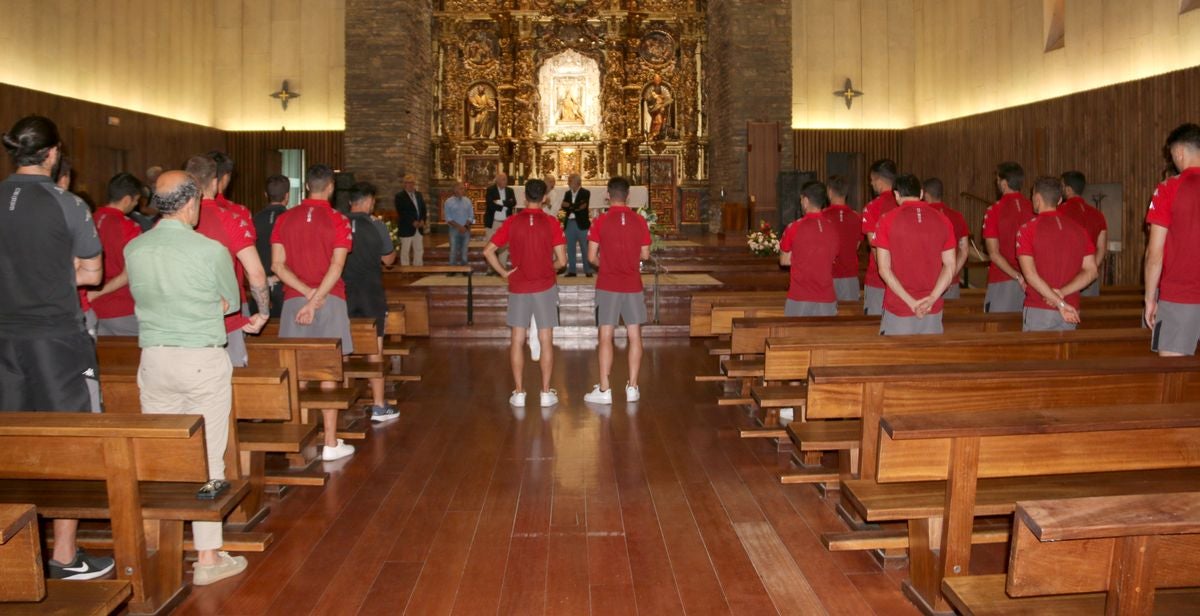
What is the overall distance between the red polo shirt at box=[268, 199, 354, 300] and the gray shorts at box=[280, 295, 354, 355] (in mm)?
79

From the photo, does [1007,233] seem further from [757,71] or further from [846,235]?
[757,71]

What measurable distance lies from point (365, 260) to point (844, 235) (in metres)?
3.88

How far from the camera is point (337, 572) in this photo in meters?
4.19

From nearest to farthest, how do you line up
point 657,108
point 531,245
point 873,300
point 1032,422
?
point 1032,422
point 531,245
point 873,300
point 657,108

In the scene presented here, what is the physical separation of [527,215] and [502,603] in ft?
12.8

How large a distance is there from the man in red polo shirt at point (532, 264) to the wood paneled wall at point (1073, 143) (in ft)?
27.5

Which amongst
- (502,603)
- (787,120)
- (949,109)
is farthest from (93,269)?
(949,109)

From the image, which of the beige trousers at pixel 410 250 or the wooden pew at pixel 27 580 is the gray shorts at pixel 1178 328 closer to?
the wooden pew at pixel 27 580

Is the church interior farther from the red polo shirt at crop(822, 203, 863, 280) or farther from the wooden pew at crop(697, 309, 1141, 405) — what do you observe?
the red polo shirt at crop(822, 203, 863, 280)

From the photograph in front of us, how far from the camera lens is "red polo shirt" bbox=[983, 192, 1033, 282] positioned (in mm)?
7176

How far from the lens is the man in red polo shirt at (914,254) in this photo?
560 centimetres

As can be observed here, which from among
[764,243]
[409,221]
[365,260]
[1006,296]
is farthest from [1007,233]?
[409,221]

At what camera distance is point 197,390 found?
3.96 meters

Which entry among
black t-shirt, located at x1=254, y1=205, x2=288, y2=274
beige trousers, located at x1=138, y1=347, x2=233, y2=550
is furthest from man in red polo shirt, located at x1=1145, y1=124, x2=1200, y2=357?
black t-shirt, located at x1=254, y1=205, x2=288, y2=274
